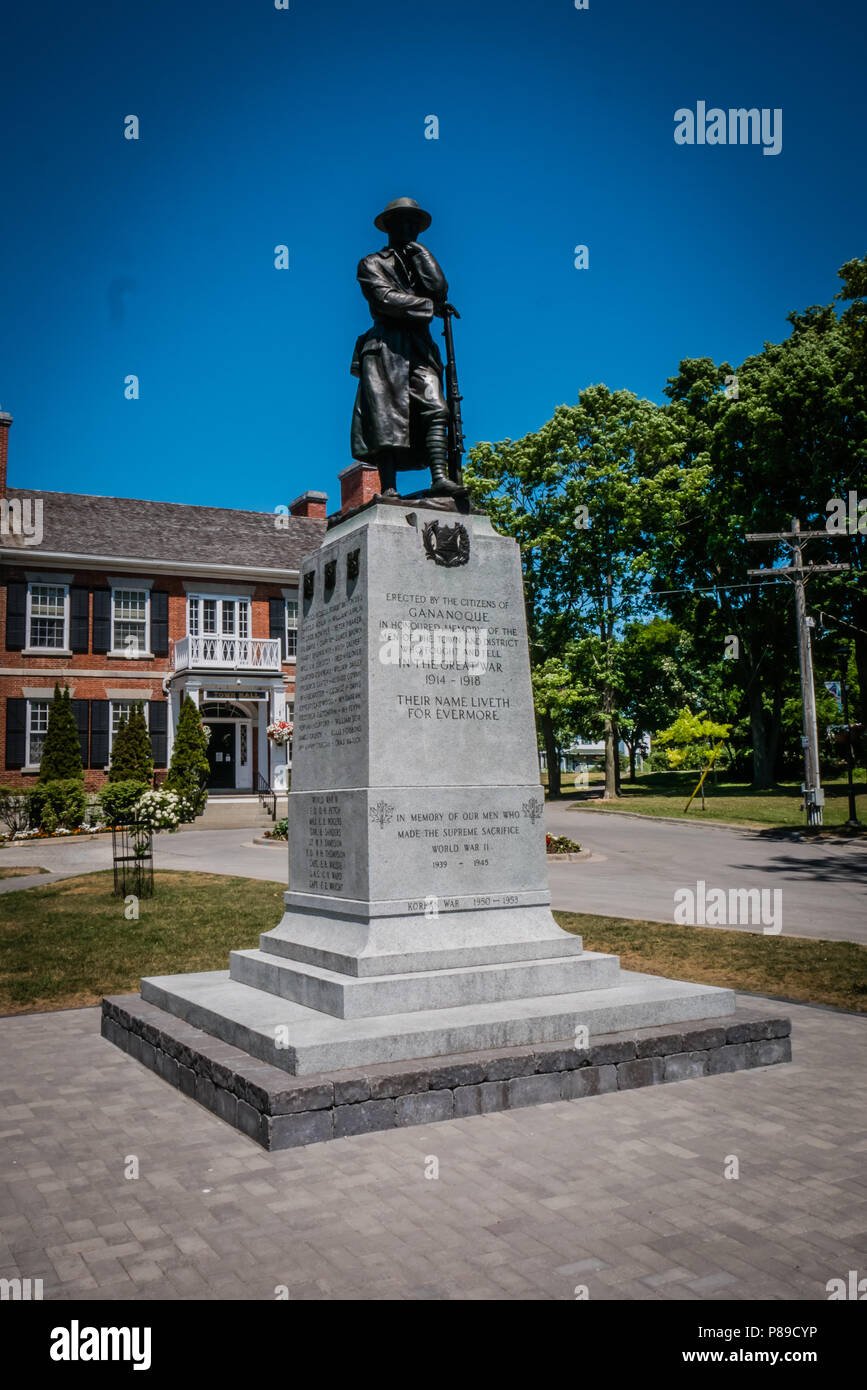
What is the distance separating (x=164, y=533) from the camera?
37719 mm

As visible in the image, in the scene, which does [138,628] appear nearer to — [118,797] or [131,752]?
[131,752]

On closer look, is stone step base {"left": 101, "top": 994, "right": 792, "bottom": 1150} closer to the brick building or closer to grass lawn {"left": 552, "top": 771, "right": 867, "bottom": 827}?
grass lawn {"left": 552, "top": 771, "right": 867, "bottom": 827}

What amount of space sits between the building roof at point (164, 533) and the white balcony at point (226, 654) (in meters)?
2.91

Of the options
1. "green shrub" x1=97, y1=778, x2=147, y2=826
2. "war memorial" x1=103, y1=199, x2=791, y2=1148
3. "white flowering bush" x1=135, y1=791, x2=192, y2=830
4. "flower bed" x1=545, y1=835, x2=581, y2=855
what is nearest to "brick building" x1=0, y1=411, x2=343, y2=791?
"green shrub" x1=97, y1=778, x2=147, y2=826

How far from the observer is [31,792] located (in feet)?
90.2

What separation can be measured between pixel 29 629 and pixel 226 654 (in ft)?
21.0

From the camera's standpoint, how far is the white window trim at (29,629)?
3338 centimetres

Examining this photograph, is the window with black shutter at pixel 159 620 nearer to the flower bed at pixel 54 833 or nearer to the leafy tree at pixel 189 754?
the leafy tree at pixel 189 754

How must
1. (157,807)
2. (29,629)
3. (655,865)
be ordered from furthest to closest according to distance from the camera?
(29,629)
(655,865)
(157,807)

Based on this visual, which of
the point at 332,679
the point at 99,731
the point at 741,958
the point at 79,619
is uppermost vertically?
the point at 79,619

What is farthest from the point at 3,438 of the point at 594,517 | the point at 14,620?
the point at 594,517

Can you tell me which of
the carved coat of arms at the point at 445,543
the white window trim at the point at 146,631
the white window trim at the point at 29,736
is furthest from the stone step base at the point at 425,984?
the white window trim at the point at 146,631

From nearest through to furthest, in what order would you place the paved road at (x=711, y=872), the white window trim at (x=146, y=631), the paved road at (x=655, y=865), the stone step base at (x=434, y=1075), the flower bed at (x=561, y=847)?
1. the stone step base at (x=434, y=1075)
2. the paved road at (x=711, y=872)
3. the paved road at (x=655, y=865)
4. the flower bed at (x=561, y=847)
5. the white window trim at (x=146, y=631)
